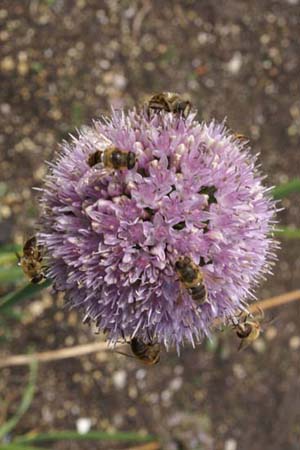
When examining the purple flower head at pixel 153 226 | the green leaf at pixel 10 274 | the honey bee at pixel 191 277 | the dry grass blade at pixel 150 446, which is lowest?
the dry grass blade at pixel 150 446

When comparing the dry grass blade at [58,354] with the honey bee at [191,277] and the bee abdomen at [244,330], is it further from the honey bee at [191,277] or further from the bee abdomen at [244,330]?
the honey bee at [191,277]

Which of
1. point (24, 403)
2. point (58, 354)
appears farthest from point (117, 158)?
point (58, 354)

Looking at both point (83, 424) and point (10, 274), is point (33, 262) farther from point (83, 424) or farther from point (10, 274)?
point (83, 424)

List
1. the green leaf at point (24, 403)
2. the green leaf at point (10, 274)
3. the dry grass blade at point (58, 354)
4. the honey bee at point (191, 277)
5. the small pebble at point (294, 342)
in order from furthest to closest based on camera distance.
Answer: the small pebble at point (294, 342) → the dry grass blade at point (58, 354) → the green leaf at point (24, 403) → the green leaf at point (10, 274) → the honey bee at point (191, 277)

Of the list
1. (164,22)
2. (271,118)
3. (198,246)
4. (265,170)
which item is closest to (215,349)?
(265,170)

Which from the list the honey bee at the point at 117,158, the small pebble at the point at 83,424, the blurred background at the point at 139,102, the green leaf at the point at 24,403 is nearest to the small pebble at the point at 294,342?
the blurred background at the point at 139,102

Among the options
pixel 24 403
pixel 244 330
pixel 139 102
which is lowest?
pixel 244 330

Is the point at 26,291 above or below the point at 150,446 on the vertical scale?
above
